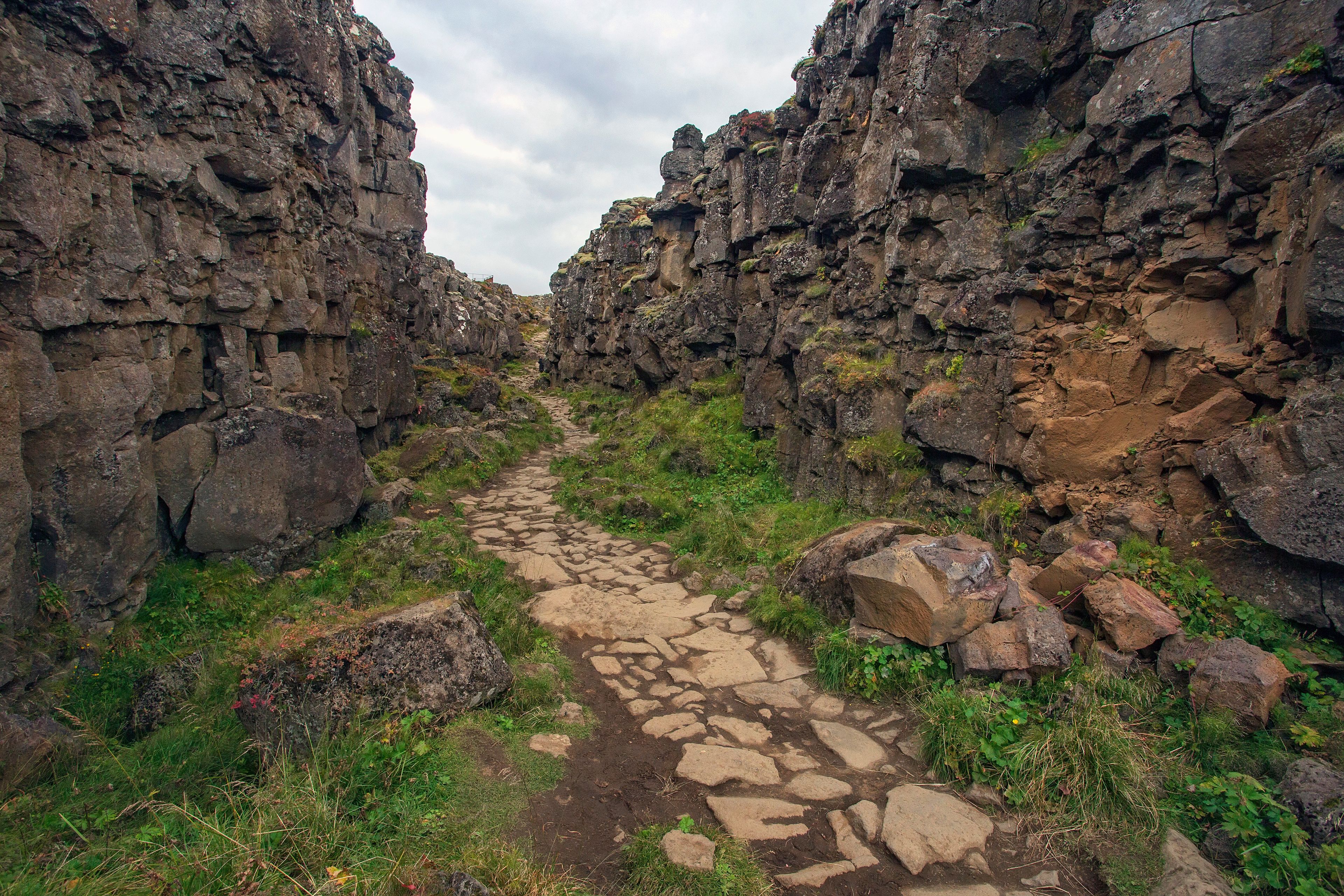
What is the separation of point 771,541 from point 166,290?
24.5 ft

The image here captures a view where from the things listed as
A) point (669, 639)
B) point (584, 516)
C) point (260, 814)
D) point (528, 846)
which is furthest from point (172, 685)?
point (584, 516)

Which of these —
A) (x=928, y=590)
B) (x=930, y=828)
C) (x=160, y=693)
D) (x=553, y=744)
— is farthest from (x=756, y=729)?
(x=160, y=693)

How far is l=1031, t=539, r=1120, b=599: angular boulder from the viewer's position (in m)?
5.26

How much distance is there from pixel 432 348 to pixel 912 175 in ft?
47.7

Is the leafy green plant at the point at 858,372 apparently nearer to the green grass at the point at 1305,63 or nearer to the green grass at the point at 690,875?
the green grass at the point at 1305,63

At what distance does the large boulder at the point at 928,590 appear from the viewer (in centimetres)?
507

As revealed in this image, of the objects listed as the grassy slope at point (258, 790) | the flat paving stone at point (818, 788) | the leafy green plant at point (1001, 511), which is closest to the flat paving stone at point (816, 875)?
the flat paving stone at point (818, 788)

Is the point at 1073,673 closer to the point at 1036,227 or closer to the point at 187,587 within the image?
the point at 1036,227

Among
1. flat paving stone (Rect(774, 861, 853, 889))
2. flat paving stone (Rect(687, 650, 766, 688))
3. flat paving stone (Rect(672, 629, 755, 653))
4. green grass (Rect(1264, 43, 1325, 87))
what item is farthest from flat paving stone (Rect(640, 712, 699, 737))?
green grass (Rect(1264, 43, 1325, 87))

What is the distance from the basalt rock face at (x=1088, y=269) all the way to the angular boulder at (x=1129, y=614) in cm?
76

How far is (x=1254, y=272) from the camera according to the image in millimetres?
5426

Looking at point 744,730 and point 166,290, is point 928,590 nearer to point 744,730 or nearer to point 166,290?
point 744,730

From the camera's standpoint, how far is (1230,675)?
408 centimetres

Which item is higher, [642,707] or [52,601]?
[52,601]
